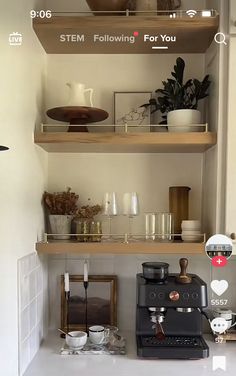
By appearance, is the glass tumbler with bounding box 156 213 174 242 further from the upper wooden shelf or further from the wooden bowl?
the wooden bowl

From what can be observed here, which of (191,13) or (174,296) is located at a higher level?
(191,13)

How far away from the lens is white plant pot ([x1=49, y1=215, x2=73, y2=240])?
1284 mm

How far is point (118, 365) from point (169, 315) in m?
0.23

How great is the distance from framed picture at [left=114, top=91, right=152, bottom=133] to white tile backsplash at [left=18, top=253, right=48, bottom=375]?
572 mm

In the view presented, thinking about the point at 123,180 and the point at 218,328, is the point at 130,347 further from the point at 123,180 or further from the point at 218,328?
the point at 123,180

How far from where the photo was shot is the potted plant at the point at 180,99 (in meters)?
1.22

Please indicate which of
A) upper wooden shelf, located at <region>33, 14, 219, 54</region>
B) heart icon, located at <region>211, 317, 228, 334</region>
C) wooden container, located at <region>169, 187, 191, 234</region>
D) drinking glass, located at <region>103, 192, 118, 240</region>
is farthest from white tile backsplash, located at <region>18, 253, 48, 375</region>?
upper wooden shelf, located at <region>33, 14, 219, 54</region>

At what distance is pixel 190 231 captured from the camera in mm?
1246

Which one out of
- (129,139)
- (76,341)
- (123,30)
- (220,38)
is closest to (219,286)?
(76,341)

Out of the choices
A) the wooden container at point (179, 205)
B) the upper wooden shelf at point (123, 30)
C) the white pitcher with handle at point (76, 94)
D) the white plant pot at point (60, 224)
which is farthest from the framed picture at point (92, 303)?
the upper wooden shelf at point (123, 30)

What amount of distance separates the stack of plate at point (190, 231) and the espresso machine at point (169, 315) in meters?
0.08

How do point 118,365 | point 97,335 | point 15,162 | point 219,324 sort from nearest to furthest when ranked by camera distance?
point 15,162
point 118,365
point 97,335
point 219,324

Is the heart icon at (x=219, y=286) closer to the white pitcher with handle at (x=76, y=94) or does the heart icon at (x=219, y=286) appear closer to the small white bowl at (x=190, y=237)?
the small white bowl at (x=190, y=237)

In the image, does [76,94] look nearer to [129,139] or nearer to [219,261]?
[129,139]
